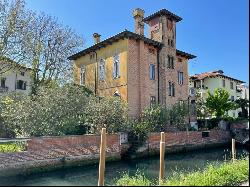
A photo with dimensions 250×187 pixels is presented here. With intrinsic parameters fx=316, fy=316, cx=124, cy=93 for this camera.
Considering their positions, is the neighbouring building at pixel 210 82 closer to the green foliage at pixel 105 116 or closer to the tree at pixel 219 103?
the tree at pixel 219 103

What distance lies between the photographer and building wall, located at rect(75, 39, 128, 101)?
28.4 meters

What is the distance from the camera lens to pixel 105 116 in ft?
75.7

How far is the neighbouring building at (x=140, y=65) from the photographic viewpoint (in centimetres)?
2848

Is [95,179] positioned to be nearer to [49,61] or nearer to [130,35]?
[130,35]

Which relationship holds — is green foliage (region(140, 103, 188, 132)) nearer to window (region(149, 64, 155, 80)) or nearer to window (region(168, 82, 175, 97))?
window (region(168, 82, 175, 97))

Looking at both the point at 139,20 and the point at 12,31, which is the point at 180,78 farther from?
the point at 12,31

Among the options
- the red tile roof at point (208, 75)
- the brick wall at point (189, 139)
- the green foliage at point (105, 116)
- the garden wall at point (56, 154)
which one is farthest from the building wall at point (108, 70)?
the red tile roof at point (208, 75)

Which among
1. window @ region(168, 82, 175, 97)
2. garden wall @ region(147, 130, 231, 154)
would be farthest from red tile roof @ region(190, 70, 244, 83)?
window @ region(168, 82, 175, 97)

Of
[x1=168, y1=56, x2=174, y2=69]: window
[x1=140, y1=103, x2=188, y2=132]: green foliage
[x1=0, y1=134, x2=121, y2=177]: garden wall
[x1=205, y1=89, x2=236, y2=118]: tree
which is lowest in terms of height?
[x1=0, y1=134, x2=121, y2=177]: garden wall

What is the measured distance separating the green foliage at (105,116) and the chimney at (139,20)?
389 inches

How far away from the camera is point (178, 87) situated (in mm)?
33469

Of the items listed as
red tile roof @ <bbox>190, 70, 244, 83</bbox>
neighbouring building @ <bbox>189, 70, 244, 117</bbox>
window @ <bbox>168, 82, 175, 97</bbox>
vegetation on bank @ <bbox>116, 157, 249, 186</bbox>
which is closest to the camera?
vegetation on bank @ <bbox>116, 157, 249, 186</bbox>

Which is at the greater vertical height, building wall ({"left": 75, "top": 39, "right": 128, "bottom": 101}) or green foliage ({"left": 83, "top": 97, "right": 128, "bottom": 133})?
building wall ({"left": 75, "top": 39, "right": 128, "bottom": 101})

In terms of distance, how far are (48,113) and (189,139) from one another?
557 inches
